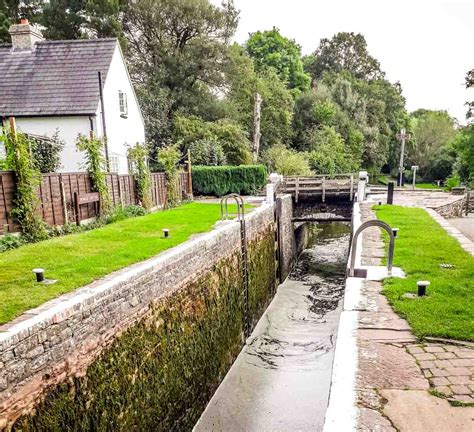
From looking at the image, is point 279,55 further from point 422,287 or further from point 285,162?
point 422,287

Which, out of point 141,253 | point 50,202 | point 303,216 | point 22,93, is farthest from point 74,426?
point 303,216

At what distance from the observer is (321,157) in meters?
31.6

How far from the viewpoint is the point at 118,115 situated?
61.1 ft

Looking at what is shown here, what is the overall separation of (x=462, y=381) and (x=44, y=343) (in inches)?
166

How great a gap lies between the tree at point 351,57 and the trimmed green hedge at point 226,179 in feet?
117

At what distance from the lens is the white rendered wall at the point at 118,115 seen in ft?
57.7

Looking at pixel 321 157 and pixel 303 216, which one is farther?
pixel 321 157

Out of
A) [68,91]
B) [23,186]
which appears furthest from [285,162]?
[23,186]

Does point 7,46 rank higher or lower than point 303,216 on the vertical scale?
higher

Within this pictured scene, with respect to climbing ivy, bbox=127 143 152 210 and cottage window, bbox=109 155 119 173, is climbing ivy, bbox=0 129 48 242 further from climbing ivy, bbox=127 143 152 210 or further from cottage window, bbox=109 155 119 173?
cottage window, bbox=109 155 119 173

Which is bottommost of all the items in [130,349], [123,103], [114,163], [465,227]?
[465,227]

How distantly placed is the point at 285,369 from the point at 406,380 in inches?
252

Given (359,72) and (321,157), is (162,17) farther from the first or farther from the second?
(359,72)

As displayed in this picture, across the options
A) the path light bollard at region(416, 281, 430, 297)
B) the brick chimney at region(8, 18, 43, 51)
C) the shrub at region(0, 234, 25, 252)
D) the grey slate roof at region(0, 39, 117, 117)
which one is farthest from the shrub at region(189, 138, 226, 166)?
the path light bollard at region(416, 281, 430, 297)
